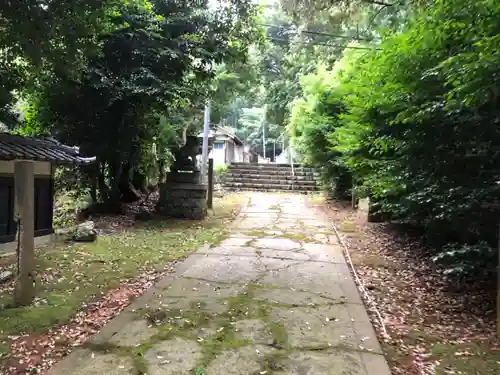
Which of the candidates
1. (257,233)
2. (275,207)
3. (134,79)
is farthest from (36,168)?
(275,207)

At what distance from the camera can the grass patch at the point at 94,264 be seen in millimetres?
3844

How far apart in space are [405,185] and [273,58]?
17.8 meters

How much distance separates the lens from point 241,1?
7.65 m

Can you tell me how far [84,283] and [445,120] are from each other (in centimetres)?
446

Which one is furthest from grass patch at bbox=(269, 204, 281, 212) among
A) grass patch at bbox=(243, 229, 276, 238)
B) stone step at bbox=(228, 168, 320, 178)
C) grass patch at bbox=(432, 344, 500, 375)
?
grass patch at bbox=(432, 344, 500, 375)

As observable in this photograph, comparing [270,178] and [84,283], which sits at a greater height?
[270,178]

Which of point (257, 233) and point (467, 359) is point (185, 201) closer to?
point (257, 233)

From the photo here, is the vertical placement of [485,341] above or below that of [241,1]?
below

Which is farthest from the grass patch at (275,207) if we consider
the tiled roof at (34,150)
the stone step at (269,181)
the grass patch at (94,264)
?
the tiled roof at (34,150)

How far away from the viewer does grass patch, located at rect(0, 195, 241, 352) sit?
384 cm

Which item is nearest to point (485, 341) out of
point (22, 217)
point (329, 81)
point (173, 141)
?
point (22, 217)

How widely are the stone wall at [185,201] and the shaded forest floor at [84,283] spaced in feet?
3.72

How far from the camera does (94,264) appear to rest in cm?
581

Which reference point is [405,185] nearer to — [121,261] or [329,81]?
[121,261]
